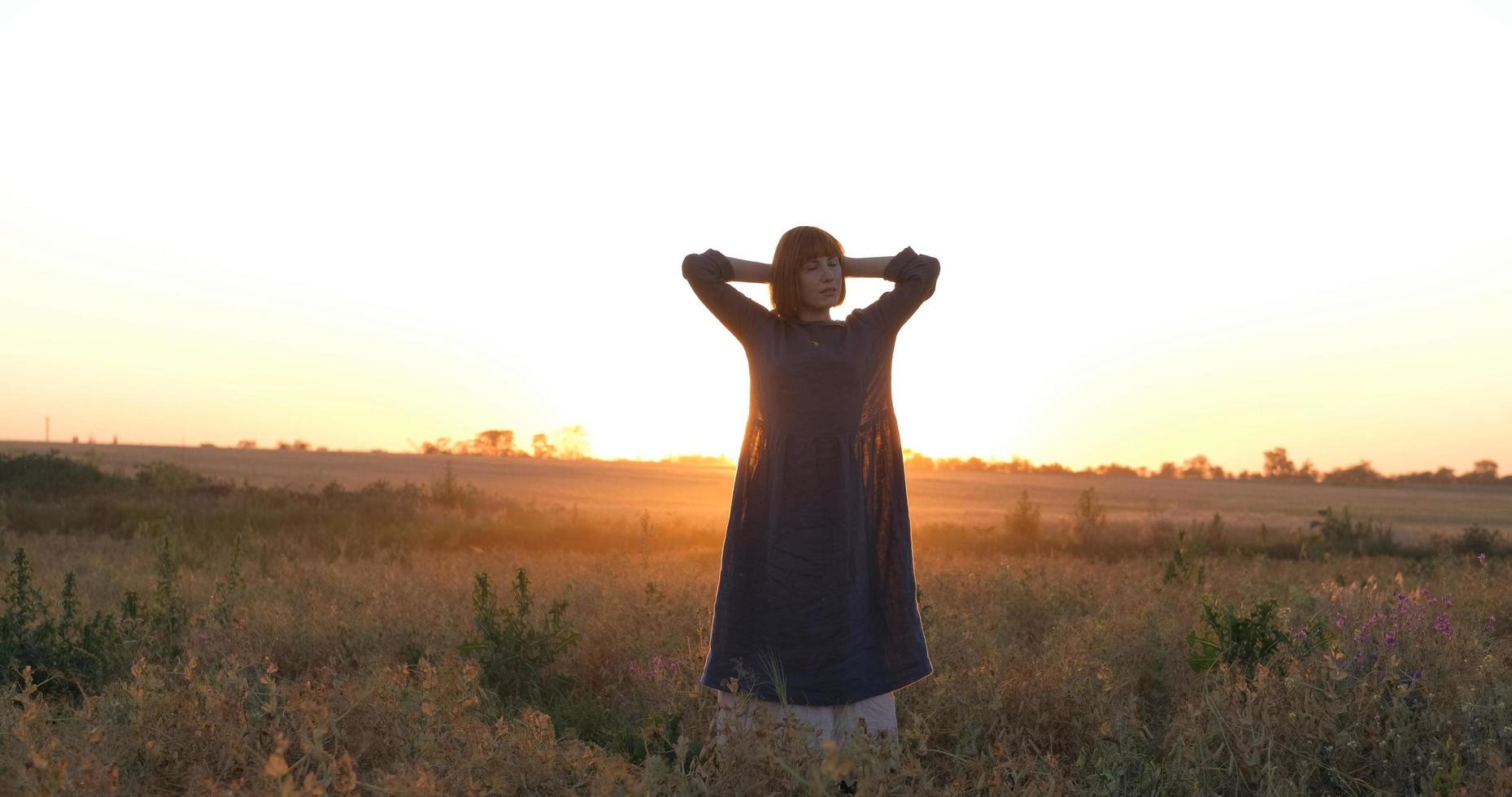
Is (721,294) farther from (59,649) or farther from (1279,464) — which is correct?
(1279,464)

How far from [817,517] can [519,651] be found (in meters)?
2.88

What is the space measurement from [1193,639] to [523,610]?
365 cm

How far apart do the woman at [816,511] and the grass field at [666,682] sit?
32cm

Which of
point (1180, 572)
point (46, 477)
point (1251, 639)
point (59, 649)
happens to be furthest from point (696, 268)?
point (46, 477)

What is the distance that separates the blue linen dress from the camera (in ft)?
12.0

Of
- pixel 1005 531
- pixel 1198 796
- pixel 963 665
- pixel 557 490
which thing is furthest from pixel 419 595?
pixel 557 490

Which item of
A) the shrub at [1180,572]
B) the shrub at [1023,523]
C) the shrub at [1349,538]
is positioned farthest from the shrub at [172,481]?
the shrub at [1349,538]

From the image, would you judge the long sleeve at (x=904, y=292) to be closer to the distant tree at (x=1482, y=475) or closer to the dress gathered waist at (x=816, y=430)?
the dress gathered waist at (x=816, y=430)

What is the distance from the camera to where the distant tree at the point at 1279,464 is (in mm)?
70062

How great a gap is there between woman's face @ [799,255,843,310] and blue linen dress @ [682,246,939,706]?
92 mm

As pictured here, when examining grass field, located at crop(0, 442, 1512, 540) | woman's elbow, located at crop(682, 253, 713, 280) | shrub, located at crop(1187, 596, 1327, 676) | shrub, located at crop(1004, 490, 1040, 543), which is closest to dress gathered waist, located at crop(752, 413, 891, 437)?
woman's elbow, located at crop(682, 253, 713, 280)

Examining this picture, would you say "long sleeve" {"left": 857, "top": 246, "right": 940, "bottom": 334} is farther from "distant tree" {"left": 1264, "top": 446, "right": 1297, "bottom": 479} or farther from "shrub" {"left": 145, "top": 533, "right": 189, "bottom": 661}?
"distant tree" {"left": 1264, "top": 446, "right": 1297, "bottom": 479}

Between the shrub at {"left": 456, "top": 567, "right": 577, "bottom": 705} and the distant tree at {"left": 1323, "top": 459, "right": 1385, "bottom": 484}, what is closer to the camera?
the shrub at {"left": 456, "top": 567, "right": 577, "bottom": 705}

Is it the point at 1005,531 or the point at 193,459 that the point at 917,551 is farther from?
the point at 193,459
